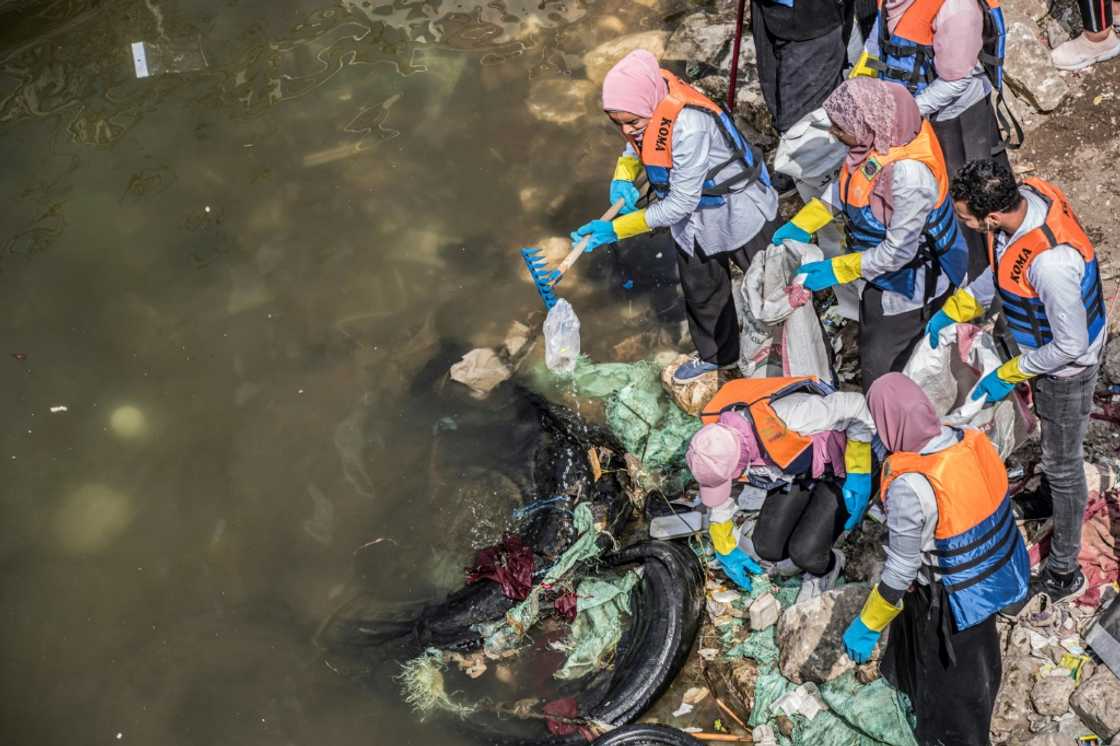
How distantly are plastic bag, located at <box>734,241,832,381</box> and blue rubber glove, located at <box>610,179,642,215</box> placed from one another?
73 cm

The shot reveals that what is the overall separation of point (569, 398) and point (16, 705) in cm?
342

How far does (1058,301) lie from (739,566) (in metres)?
1.78

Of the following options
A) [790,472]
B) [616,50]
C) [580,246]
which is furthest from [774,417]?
[616,50]

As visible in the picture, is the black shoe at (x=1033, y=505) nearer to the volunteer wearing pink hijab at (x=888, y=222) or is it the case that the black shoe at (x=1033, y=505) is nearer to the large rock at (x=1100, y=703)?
the large rock at (x=1100, y=703)

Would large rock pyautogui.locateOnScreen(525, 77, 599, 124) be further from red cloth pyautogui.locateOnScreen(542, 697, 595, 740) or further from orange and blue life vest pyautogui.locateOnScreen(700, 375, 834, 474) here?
red cloth pyautogui.locateOnScreen(542, 697, 595, 740)

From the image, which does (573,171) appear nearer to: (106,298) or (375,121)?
(375,121)

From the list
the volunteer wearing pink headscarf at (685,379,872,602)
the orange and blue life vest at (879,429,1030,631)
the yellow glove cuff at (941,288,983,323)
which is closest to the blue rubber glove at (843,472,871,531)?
the volunteer wearing pink headscarf at (685,379,872,602)

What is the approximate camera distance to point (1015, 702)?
12.8ft

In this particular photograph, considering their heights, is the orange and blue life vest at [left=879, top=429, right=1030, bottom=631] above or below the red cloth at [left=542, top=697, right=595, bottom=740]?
above

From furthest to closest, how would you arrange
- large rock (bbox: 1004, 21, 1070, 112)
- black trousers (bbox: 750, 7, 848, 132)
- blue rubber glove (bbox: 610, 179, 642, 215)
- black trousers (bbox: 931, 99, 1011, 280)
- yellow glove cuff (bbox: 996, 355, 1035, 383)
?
large rock (bbox: 1004, 21, 1070, 112) < black trousers (bbox: 750, 7, 848, 132) < blue rubber glove (bbox: 610, 179, 642, 215) < black trousers (bbox: 931, 99, 1011, 280) < yellow glove cuff (bbox: 996, 355, 1035, 383)

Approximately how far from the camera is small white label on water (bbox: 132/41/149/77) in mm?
7426

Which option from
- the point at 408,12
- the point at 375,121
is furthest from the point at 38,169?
the point at 408,12

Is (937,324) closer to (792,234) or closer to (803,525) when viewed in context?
(792,234)

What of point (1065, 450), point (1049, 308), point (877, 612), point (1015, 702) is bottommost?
point (1015, 702)
